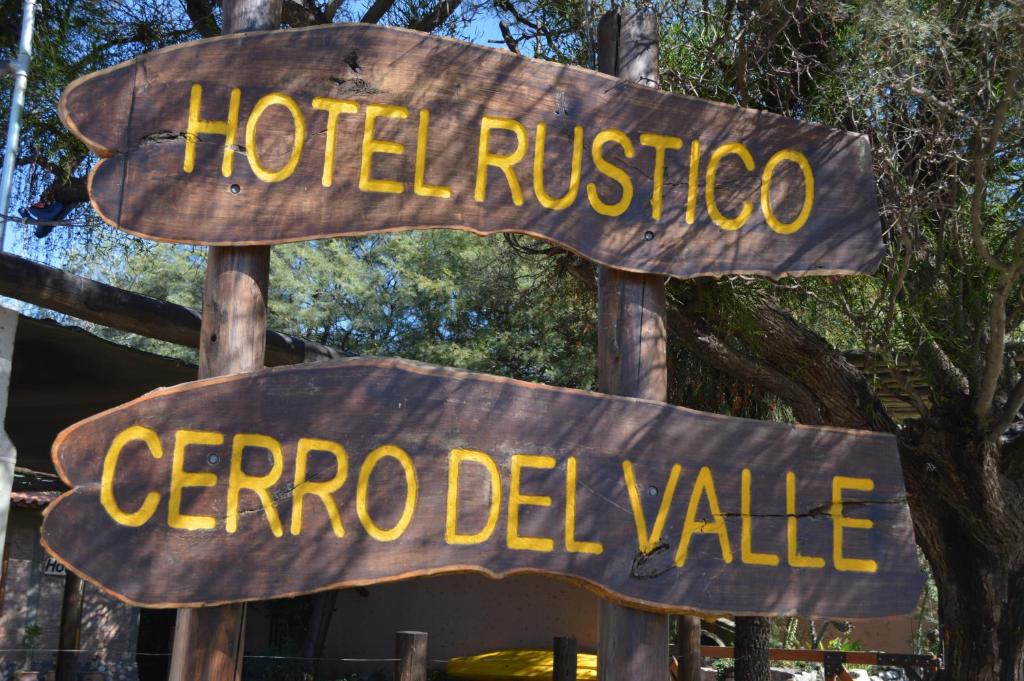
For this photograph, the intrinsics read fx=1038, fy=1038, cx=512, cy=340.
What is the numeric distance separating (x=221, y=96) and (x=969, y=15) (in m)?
3.84

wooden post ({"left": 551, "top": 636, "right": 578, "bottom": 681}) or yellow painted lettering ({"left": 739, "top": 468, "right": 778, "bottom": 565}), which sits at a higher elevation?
yellow painted lettering ({"left": 739, "top": 468, "right": 778, "bottom": 565})

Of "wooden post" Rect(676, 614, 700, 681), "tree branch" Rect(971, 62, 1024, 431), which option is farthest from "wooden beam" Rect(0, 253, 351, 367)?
"wooden post" Rect(676, 614, 700, 681)

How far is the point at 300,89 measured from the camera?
3289mm

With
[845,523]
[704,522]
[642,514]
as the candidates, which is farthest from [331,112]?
[845,523]

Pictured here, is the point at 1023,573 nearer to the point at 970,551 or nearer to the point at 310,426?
the point at 970,551

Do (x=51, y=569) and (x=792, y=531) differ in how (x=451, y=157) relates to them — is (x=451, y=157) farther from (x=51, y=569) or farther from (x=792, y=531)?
(x=51, y=569)

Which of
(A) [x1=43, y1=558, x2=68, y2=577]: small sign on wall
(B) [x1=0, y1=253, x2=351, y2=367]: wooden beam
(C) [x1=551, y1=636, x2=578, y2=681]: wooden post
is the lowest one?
(A) [x1=43, y1=558, x2=68, y2=577]: small sign on wall

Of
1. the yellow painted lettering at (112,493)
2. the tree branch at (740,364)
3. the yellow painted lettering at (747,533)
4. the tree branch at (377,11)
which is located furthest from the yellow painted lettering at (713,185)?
the tree branch at (377,11)

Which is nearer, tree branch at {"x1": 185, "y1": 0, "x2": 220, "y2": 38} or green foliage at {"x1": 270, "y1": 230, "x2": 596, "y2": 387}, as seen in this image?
tree branch at {"x1": 185, "y1": 0, "x2": 220, "y2": 38}

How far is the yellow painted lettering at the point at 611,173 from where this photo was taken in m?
3.45

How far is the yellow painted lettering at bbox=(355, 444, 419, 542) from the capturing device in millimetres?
3035

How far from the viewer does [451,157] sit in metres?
3.35

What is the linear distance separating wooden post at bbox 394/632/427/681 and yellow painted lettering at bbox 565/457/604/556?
7.54 ft

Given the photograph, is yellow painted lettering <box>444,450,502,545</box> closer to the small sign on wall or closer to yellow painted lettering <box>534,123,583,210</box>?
yellow painted lettering <box>534,123,583,210</box>
